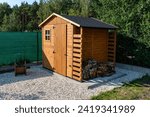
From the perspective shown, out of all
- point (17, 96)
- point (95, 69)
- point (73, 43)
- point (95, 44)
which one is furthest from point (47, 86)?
point (95, 44)

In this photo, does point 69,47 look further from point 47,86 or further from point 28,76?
point 28,76

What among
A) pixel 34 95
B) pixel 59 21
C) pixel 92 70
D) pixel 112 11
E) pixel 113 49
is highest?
pixel 112 11

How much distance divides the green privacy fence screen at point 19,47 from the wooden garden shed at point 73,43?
4.37 ft

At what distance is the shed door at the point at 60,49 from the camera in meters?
9.60

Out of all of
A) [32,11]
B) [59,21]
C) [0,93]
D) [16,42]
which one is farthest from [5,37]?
[32,11]

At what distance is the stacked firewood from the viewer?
29.8 feet

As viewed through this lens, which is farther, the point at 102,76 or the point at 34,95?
the point at 102,76

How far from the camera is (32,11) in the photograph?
154ft

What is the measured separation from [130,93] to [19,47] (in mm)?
7034

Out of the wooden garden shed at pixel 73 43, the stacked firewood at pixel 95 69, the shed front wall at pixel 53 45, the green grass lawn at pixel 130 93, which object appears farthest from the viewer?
the shed front wall at pixel 53 45

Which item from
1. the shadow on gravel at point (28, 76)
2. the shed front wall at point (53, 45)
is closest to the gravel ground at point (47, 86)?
the shadow on gravel at point (28, 76)

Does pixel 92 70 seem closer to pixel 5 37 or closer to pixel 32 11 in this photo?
pixel 5 37

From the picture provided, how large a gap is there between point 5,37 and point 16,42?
70 cm

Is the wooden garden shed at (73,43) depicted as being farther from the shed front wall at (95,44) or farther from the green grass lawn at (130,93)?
the green grass lawn at (130,93)
